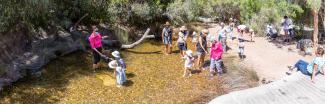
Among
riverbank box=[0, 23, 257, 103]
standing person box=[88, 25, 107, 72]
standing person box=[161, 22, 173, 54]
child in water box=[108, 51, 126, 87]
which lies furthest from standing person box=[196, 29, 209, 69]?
standing person box=[88, 25, 107, 72]

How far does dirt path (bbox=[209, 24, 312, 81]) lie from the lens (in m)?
20.7

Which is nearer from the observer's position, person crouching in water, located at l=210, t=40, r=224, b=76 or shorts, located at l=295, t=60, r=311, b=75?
shorts, located at l=295, t=60, r=311, b=75

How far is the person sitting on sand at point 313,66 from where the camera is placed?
60.8 feet

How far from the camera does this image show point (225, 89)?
61.8 ft

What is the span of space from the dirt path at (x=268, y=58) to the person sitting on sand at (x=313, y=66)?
818mm

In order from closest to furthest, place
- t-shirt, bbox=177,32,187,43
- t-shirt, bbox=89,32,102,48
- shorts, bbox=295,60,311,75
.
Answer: shorts, bbox=295,60,311,75 → t-shirt, bbox=89,32,102,48 → t-shirt, bbox=177,32,187,43

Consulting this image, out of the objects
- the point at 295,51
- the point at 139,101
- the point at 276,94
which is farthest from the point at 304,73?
the point at 139,101

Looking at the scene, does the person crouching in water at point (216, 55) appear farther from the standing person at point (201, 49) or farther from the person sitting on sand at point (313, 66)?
the person sitting on sand at point (313, 66)

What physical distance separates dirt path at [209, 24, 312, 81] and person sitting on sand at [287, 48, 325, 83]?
2.68ft

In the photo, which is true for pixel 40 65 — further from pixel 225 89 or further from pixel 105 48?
pixel 225 89

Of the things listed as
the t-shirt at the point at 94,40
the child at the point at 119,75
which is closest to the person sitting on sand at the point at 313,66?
the child at the point at 119,75

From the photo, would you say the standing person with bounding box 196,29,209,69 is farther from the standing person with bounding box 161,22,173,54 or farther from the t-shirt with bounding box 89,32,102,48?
the t-shirt with bounding box 89,32,102,48

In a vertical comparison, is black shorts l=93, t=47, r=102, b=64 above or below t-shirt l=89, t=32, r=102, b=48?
Answer: below

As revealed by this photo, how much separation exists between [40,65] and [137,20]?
818cm
